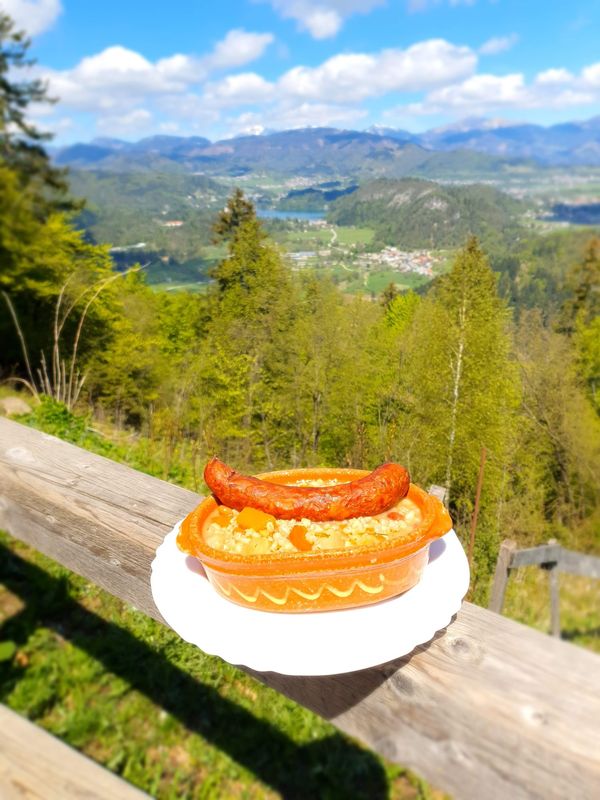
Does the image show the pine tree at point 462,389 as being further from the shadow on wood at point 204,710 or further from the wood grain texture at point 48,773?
the wood grain texture at point 48,773

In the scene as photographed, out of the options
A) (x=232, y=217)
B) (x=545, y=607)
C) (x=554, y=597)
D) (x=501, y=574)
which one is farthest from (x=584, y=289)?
(x=501, y=574)

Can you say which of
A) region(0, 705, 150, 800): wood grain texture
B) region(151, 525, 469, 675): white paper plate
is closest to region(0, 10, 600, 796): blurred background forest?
region(0, 705, 150, 800): wood grain texture

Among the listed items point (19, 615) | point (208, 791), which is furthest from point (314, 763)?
point (19, 615)

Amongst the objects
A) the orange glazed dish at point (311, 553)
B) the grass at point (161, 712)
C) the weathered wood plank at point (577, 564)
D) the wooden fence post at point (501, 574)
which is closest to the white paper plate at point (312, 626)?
the orange glazed dish at point (311, 553)

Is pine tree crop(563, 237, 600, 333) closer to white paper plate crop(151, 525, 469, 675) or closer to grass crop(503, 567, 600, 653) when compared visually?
grass crop(503, 567, 600, 653)

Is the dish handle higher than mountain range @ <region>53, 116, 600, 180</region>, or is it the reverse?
mountain range @ <region>53, 116, 600, 180</region>

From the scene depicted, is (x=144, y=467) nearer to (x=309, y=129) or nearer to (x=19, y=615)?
(x=19, y=615)
